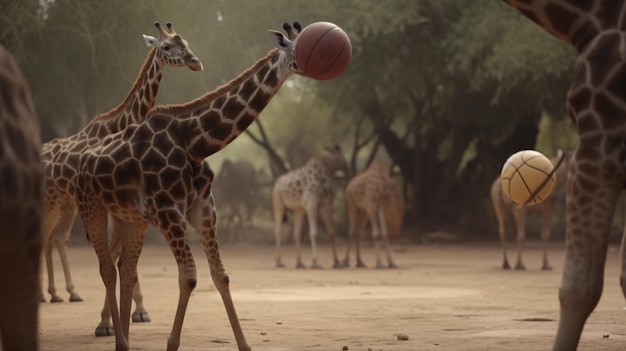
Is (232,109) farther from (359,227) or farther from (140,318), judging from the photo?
(359,227)

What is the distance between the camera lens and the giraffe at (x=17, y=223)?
3777mm

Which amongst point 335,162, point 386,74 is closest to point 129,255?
point 335,162

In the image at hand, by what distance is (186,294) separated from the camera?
764cm

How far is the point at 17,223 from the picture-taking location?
3803 millimetres

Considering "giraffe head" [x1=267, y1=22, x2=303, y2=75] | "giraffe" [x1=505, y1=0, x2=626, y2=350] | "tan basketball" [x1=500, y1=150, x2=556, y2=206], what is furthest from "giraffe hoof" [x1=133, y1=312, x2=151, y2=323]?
"giraffe" [x1=505, y1=0, x2=626, y2=350]

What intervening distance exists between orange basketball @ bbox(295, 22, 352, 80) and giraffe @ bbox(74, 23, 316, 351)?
111 mm

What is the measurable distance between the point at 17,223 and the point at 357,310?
7.40m

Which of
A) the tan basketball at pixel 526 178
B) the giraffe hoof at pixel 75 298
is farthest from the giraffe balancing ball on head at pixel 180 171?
the giraffe hoof at pixel 75 298

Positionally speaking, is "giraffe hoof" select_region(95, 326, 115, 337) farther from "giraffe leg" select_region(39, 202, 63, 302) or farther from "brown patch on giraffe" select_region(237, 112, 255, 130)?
"giraffe leg" select_region(39, 202, 63, 302)

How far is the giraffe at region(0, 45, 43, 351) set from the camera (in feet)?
12.4

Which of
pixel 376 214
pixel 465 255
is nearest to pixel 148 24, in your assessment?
pixel 376 214

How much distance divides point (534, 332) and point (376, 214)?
10.2 meters

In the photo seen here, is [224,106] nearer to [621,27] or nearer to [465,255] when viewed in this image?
[621,27]

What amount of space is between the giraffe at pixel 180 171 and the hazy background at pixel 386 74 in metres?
11.4
